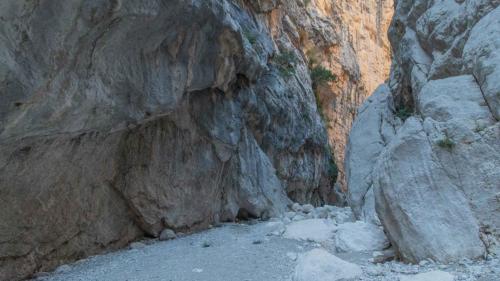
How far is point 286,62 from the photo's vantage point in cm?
1903

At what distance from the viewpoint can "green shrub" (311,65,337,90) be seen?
26094mm

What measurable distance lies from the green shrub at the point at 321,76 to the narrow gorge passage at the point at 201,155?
12214 millimetres

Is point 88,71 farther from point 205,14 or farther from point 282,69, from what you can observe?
point 282,69

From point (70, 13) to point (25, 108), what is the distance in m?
1.35

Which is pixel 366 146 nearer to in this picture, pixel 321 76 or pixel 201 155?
pixel 201 155

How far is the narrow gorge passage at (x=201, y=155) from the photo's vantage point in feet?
19.0

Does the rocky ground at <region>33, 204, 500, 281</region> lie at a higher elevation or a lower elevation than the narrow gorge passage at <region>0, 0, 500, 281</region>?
lower

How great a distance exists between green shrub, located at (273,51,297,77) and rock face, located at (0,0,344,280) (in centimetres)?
305

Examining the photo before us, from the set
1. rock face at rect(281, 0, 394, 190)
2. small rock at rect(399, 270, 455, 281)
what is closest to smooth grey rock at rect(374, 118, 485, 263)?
small rock at rect(399, 270, 455, 281)

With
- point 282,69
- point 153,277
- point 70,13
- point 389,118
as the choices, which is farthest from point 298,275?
point 282,69

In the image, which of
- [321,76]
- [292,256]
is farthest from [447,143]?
[321,76]

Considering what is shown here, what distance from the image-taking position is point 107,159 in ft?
30.1

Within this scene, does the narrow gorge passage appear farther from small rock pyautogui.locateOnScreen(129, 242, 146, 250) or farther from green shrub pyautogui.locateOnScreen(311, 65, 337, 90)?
green shrub pyautogui.locateOnScreen(311, 65, 337, 90)

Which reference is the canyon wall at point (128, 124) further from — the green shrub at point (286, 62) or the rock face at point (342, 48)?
the rock face at point (342, 48)
